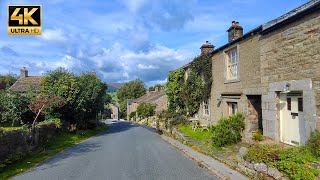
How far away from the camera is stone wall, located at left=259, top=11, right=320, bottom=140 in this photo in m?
10.8

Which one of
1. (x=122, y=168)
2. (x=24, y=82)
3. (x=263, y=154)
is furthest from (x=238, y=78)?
(x=24, y=82)

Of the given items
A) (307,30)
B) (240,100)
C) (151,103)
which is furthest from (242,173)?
(151,103)

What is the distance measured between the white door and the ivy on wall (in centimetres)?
1038

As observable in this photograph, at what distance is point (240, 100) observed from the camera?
704 inches

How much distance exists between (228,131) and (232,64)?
5.07 meters

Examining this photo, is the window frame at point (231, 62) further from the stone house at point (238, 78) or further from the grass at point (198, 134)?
the grass at point (198, 134)

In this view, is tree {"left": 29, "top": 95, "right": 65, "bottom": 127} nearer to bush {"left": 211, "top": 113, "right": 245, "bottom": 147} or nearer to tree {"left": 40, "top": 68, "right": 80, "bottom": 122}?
tree {"left": 40, "top": 68, "right": 80, "bottom": 122}

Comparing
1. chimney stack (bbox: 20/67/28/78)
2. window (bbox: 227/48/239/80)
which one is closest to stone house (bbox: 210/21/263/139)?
window (bbox: 227/48/239/80)

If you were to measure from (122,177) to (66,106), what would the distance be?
832 inches

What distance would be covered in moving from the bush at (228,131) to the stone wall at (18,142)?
9669 millimetres

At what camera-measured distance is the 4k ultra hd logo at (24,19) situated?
16.0 m

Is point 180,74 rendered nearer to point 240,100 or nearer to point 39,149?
point 240,100

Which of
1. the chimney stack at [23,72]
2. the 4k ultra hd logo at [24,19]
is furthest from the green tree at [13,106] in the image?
the chimney stack at [23,72]

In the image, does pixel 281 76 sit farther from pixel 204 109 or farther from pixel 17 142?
pixel 204 109
